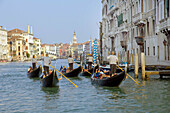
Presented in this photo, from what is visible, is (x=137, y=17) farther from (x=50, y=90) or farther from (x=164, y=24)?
(x=50, y=90)

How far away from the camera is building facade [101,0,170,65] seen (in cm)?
2044

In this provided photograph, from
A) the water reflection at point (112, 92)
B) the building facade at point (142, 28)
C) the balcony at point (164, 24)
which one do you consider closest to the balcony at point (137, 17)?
the building facade at point (142, 28)

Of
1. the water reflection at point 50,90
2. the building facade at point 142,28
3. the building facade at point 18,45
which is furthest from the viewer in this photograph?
the building facade at point 18,45

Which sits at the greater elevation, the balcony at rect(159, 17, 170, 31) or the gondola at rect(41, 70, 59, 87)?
the balcony at rect(159, 17, 170, 31)

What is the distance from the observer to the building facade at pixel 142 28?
805 inches

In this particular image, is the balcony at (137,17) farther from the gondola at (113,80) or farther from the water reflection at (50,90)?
the water reflection at (50,90)

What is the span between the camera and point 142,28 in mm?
26375

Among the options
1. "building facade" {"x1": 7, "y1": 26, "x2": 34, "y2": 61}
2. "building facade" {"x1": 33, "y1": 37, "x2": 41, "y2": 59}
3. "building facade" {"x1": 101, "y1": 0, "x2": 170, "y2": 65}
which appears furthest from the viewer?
"building facade" {"x1": 33, "y1": 37, "x2": 41, "y2": 59}

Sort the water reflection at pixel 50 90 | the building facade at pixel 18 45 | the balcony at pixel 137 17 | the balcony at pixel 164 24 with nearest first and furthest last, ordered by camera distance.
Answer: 1. the water reflection at pixel 50 90
2. the balcony at pixel 164 24
3. the balcony at pixel 137 17
4. the building facade at pixel 18 45

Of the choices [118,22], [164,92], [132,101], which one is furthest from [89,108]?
[118,22]

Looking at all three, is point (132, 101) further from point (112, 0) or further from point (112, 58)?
point (112, 0)

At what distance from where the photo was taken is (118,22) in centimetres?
3575

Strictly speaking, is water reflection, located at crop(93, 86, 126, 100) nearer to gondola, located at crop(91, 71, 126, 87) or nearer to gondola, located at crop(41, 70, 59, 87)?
gondola, located at crop(91, 71, 126, 87)

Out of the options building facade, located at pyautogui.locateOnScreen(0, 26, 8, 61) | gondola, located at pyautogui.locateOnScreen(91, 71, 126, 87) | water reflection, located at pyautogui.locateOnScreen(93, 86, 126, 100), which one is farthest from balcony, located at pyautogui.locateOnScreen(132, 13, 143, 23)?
building facade, located at pyautogui.locateOnScreen(0, 26, 8, 61)
